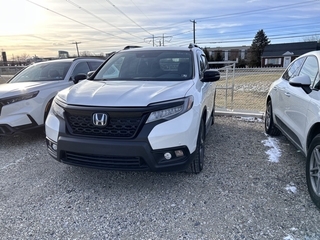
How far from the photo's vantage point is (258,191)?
305cm

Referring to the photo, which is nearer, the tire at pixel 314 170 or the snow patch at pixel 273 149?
the tire at pixel 314 170

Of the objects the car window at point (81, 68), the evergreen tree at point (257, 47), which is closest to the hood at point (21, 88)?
the car window at point (81, 68)

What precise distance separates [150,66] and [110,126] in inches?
63.6

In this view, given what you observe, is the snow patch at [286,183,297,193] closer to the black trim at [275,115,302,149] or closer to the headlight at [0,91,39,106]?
the black trim at [275,115,302,149]

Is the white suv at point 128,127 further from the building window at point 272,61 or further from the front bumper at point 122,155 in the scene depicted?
the building window at point 272,61

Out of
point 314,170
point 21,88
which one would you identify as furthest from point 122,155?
point 21,88

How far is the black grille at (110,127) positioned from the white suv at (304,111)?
6.45 ft

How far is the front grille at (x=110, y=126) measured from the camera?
2723mm

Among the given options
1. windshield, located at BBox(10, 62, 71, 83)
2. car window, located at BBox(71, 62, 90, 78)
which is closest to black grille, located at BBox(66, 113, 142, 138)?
windshield, located at BBox(10, 62, 71, 83)

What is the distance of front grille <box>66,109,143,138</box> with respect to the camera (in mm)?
2723


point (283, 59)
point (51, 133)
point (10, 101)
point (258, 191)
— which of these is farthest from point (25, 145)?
point (283, 59)

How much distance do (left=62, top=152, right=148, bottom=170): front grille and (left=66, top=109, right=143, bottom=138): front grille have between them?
0.83 ft

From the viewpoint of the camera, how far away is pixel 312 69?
11.1ft

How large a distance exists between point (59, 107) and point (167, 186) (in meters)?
1.70
